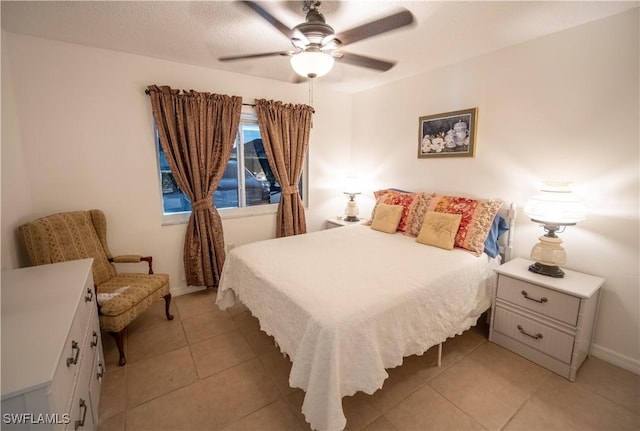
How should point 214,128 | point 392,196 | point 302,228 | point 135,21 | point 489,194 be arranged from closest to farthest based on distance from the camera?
point 135,21 < point 489,194 < point 214,128 < point 392,196 < point 302,228

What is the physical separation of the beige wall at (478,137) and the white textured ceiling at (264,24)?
0.59ft

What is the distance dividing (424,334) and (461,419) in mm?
475

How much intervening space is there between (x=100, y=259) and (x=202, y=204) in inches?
39.5

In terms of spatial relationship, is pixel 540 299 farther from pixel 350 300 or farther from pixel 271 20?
pixel 271 20

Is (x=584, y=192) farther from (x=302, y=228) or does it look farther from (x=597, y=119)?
(x=302, y=228)

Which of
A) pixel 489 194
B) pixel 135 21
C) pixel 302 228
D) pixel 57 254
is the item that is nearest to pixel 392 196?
pixel 489 194

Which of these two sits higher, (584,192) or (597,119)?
(597,119)

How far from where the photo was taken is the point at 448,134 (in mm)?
3006

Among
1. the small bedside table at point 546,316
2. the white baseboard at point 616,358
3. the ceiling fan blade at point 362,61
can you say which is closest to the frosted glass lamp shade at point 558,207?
the small bedside table at point 546,316

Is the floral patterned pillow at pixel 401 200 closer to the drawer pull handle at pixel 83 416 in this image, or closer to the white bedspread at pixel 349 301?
the white bedspread at pixel 349 301

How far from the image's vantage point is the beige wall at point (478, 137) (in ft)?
6.60

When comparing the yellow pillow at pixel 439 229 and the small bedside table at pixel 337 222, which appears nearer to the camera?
the yellow pillow at pixel 439 229

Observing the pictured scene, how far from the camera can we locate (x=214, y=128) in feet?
10.0

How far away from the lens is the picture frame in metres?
2.82
